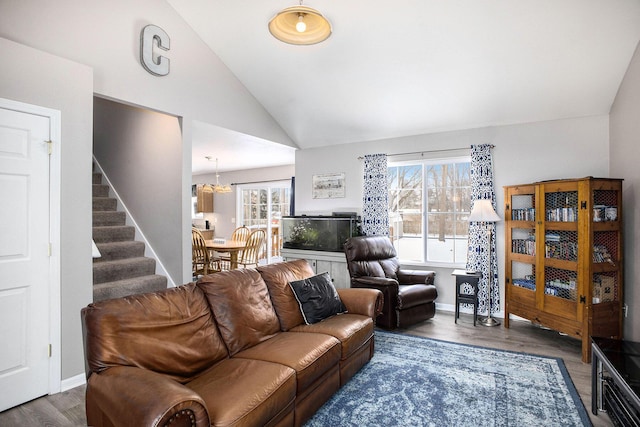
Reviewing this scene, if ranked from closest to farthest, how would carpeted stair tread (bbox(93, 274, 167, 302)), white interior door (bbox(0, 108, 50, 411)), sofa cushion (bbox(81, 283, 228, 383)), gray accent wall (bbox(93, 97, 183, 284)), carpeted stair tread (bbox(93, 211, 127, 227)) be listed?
sofa cushion (bbox(81, 283, 228, 383)) < white interior door (bbox(0, 108, 50, 411)) < carpeted stair tread (bbox(93, 274, 167, 302)) < gray accent wall (bbox(93, 97, 183, 284)) < carpeted stair tread (bbox(93, 211, 127, 227))

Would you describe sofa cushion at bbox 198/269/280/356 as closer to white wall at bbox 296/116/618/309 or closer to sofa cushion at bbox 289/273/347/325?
sofa cushion at bbox 289/273/347/325

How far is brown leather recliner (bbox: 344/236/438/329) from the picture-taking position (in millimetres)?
3629

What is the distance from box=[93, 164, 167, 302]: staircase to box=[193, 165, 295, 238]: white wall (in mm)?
3359

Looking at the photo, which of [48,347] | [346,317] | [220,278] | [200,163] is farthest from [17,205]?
[200,163]

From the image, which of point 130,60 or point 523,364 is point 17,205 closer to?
point 130,60

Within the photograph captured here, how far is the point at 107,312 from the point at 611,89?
4537 mm

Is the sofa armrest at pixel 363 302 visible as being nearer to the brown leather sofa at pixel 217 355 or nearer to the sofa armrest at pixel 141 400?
the brown leather sofa at pixel 217 355

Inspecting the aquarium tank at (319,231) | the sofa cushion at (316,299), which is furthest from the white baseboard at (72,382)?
the aquarium tank at (319,231)

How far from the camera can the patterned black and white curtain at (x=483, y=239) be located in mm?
4086

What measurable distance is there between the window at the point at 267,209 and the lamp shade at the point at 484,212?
13.8 ft

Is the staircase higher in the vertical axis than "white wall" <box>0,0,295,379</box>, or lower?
lower

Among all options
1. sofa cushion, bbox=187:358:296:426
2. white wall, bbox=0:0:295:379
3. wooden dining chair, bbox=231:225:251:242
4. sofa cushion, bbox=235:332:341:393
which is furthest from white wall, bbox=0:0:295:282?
wooden dining chair, bbox=231:225:251:242

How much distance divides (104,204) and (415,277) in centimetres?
416

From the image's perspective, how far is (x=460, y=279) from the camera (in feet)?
12.9
